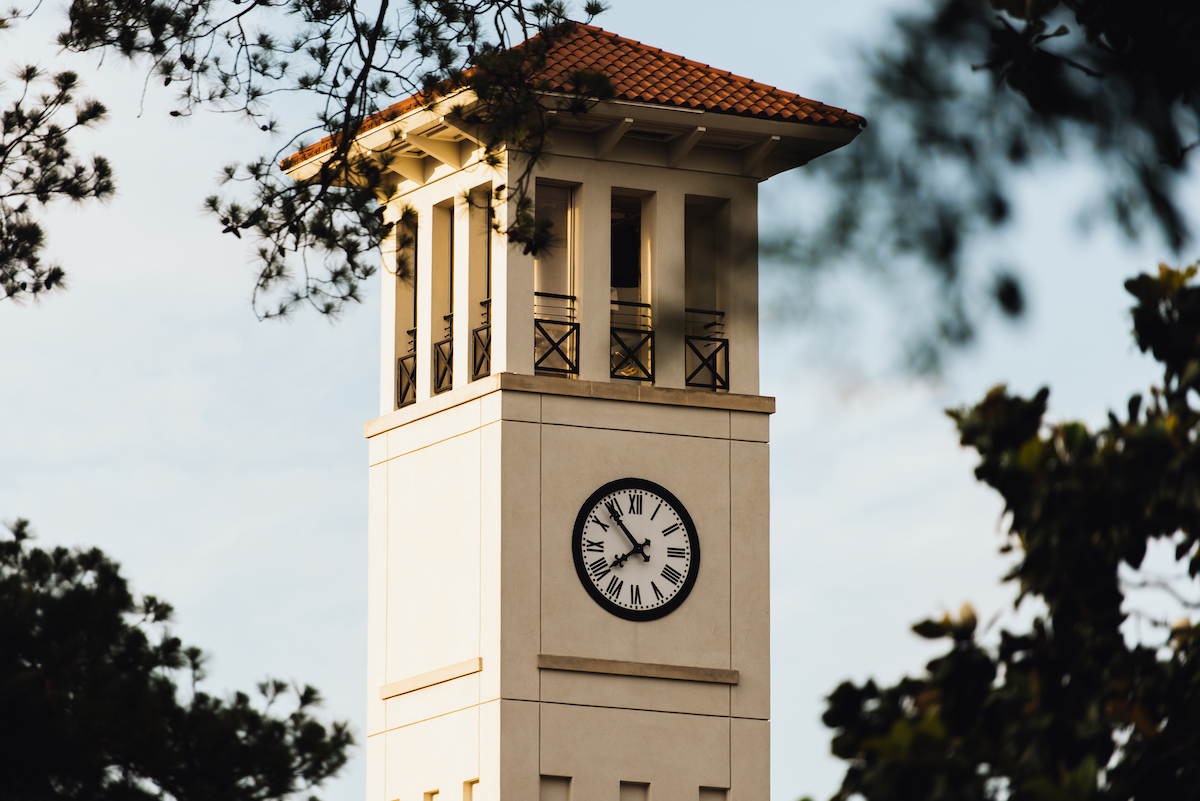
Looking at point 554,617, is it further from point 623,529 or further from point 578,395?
point 578,395

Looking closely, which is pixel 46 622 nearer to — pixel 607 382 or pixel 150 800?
pixel 150 800

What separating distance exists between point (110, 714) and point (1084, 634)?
12.7ft

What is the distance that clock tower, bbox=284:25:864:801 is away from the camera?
67.6ft

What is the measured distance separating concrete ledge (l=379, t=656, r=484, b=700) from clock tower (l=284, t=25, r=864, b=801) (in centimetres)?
3

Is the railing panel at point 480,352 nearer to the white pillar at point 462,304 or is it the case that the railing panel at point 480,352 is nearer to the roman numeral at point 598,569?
the white pillar at point 462,304

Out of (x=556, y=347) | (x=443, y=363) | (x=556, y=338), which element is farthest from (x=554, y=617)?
(x=443, y=363)

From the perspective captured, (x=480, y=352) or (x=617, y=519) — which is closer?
(x=617, y=519)

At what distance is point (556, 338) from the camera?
850 inches

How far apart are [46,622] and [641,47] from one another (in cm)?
1495

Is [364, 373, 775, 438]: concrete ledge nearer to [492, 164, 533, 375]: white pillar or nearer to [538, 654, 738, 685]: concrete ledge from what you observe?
[492, 164, 533, 375]: white pillar

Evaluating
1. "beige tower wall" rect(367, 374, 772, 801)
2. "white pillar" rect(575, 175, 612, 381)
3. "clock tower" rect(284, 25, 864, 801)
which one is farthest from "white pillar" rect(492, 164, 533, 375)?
"white pillar" rect(575, 175, 612, 381)

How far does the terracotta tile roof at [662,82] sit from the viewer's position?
20.7 meters

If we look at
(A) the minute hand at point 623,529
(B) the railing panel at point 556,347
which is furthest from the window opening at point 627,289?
(A) the minute hand at point 623,529

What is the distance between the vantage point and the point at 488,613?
20641 millimetres
